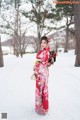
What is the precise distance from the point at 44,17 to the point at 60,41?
128 feet

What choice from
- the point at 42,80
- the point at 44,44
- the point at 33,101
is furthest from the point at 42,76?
the point at 33,101

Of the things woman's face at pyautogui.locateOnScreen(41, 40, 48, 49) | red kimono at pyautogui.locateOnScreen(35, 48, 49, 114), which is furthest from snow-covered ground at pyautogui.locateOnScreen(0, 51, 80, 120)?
woman's face at pyautogui.locateOnScreen(41, 40, 48, 49)

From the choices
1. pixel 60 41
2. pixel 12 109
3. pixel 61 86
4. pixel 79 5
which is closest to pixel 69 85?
pixel 61 86

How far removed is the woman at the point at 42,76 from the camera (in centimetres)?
421

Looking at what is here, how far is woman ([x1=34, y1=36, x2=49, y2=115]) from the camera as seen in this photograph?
4215mm

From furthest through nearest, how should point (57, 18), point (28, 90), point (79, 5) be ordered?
point (57, 18) → point (79, 5) → point (28, 90)

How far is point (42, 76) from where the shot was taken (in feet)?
13.9

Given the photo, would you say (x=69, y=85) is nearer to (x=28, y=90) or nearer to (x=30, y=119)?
(x=28, y=90)

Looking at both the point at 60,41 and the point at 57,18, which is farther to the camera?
the point at 60,41

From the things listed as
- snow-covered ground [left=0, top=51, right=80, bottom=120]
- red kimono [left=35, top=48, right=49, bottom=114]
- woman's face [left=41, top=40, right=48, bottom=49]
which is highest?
woman's face [left=41, top=40, right=48, bottom=49]

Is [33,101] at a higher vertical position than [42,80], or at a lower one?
lower

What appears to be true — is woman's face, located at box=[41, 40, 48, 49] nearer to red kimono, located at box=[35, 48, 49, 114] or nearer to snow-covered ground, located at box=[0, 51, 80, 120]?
red kimono, located at box=[35, 48, 49, 114]

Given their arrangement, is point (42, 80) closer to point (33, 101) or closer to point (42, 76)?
point (42, 76)

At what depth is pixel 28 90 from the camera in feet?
20.7
